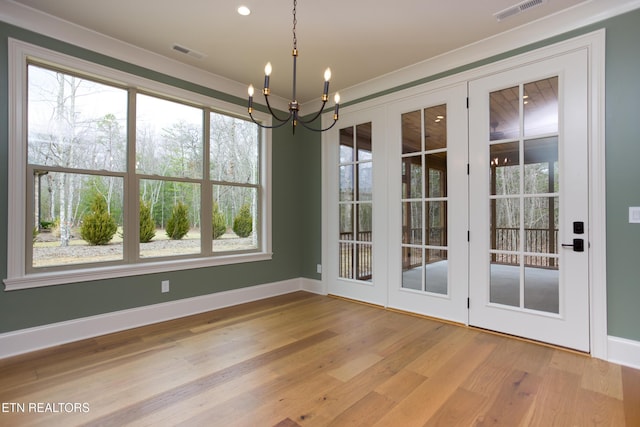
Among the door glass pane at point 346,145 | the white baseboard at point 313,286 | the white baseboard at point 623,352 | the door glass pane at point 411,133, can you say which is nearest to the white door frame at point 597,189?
the white baseboard at point 623,352

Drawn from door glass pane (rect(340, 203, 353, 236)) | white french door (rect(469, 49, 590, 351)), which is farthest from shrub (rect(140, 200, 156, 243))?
white french door (rect(469, 49, 590, 351))

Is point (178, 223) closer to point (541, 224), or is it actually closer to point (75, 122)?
point (75, 122)

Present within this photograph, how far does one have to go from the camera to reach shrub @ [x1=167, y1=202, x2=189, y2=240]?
370 centimetres

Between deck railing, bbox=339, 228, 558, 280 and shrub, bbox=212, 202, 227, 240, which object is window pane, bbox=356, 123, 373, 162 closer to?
deck railing, bbox=339, 228, 558, 280

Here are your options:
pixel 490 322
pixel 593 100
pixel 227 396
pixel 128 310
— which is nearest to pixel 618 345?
pixel 490 322

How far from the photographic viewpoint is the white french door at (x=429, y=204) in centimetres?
340

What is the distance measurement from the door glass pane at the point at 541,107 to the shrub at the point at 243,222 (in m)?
3.41

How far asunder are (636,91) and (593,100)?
0.26 m

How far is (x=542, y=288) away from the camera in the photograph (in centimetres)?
291

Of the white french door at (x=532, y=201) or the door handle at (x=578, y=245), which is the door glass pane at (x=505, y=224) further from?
the door handle at (x=578, y=245)

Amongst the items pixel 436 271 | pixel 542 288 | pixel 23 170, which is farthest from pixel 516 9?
pixel 23 170

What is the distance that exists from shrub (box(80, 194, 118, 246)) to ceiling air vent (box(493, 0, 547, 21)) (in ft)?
13.4

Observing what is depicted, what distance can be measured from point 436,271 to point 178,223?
120 inches

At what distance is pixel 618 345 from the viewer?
2.52 metres
